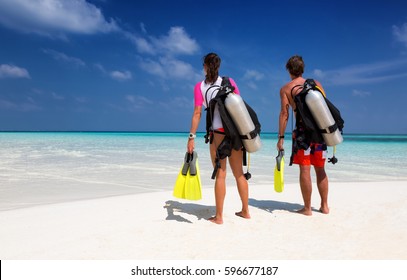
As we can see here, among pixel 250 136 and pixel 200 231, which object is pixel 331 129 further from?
pixel 200 231

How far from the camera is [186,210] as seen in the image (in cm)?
454

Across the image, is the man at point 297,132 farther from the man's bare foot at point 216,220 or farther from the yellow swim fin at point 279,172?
the man's bare foot at point 216,220

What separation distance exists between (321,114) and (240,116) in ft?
3.21

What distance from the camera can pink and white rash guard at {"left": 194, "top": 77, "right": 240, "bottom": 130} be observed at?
12.1 ft

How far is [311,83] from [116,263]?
2.80 metres

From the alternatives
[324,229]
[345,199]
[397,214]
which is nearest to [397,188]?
[345,199]

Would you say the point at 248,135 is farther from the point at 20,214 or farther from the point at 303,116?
the point at 20,214

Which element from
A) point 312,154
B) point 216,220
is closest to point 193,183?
point 216,220

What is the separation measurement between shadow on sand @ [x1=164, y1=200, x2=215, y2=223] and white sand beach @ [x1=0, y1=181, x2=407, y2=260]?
12 mm

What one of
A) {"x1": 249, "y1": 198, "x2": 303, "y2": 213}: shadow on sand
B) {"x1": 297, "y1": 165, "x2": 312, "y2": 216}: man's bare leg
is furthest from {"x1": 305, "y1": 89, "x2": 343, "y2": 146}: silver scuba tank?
{"x1": 249, "y1": 198, "x2": 303, "y2": 213}: shadow on sand

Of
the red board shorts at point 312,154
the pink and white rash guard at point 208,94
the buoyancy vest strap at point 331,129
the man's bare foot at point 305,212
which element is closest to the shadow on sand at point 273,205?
the man's bare foot at point 305,212

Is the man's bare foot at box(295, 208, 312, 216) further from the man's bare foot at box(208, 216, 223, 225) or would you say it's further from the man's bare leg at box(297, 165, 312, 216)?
the man's bare foot at box(208, 216, 223, 225)

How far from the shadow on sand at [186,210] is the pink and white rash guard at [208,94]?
3.83 ft

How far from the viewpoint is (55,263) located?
2713 millimetres
